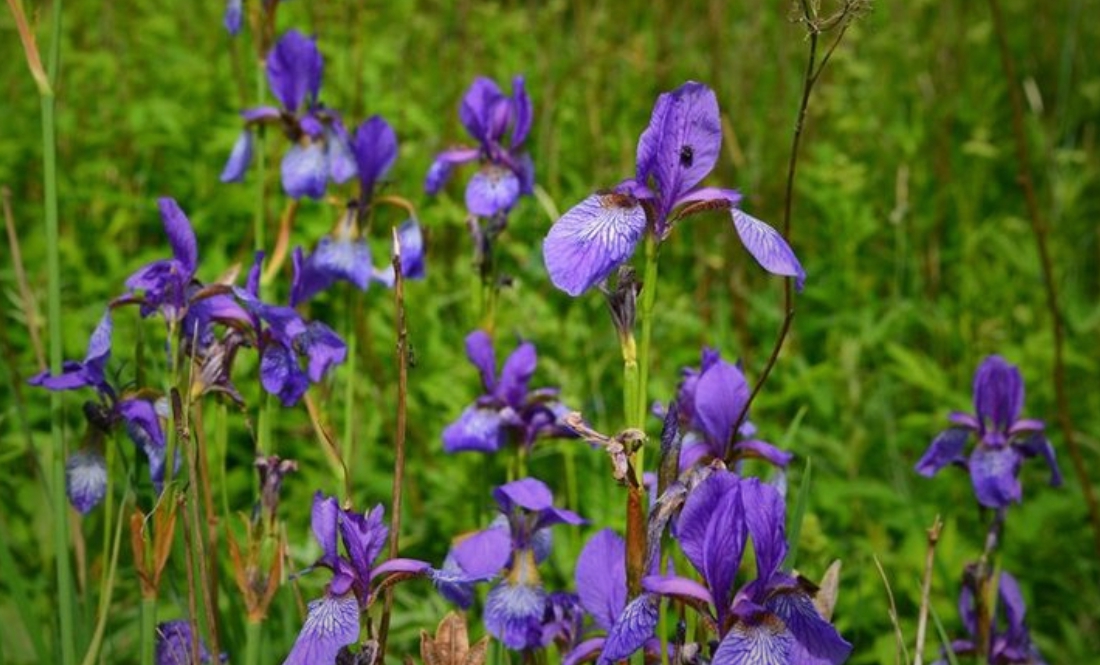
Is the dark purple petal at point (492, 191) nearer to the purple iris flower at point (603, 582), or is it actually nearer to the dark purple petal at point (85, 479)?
the dark purple petal at point (85, 479)

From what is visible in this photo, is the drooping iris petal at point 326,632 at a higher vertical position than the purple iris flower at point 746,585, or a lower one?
lower

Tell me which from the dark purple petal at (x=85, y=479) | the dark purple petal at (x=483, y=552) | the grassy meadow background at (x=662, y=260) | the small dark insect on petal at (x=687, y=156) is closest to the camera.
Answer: the small dark insect on petal at (x=687, y=156)

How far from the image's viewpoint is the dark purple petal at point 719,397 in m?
1.55

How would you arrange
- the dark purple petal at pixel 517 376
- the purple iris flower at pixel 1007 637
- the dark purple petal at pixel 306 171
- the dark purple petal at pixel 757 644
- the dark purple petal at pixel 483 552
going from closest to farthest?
the dark purple petal at pixel 757 644 < the dark purple petal at pixel 483 552 < the purple iris flower at pixel 1007 637 < the dark purple petal at pixel 517 376 < the dark purple petal at pixel 306 171

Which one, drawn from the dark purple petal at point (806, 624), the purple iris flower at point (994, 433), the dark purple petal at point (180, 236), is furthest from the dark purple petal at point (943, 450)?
the dark purple petal at point (180, 236)

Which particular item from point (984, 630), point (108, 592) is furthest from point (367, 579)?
point (984, 630)

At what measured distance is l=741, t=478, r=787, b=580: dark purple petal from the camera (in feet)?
4.17

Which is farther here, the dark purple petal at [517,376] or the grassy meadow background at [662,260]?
the grassy meadow background at [662,260]

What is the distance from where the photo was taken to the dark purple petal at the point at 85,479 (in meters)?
1.73

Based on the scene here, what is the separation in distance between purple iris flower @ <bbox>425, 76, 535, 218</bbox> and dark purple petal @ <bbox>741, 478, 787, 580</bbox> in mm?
1124

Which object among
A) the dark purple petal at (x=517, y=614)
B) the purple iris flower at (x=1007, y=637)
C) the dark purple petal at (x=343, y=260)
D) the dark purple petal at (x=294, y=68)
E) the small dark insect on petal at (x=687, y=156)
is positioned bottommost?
the purple iris flower at (x=1007, y=637)

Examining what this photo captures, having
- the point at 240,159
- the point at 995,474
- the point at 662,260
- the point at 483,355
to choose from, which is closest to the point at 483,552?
the point at 483,355

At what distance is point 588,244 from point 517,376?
2.87 ft

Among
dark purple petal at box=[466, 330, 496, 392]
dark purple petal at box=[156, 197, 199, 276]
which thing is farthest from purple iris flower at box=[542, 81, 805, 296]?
dark purple petal at box=[466, 330, 496, 392]
